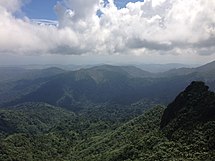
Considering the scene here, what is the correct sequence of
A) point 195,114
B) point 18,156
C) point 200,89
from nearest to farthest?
1. point 195,114
2. point 200,89
3. point 18,156

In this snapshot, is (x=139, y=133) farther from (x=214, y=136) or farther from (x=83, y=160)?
(x=214, y=136)

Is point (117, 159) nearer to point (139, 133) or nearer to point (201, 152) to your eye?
point (139, 133)

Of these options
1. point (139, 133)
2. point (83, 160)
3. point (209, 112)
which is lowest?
point (83, 160)

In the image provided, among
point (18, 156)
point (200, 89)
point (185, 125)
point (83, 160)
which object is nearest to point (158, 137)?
point (185, 125)

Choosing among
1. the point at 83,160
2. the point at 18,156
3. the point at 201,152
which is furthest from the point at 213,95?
the point at 18,156

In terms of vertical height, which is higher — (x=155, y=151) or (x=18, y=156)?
(x=155, y=151)

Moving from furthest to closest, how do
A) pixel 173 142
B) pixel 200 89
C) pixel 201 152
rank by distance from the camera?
pixel 200 89 → pixel 173 142 → pixel 201 152

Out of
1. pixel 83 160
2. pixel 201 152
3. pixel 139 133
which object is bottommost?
pixel 83 160

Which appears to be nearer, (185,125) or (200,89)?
(185,125)

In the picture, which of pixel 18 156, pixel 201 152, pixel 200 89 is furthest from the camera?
pixel 18 156
